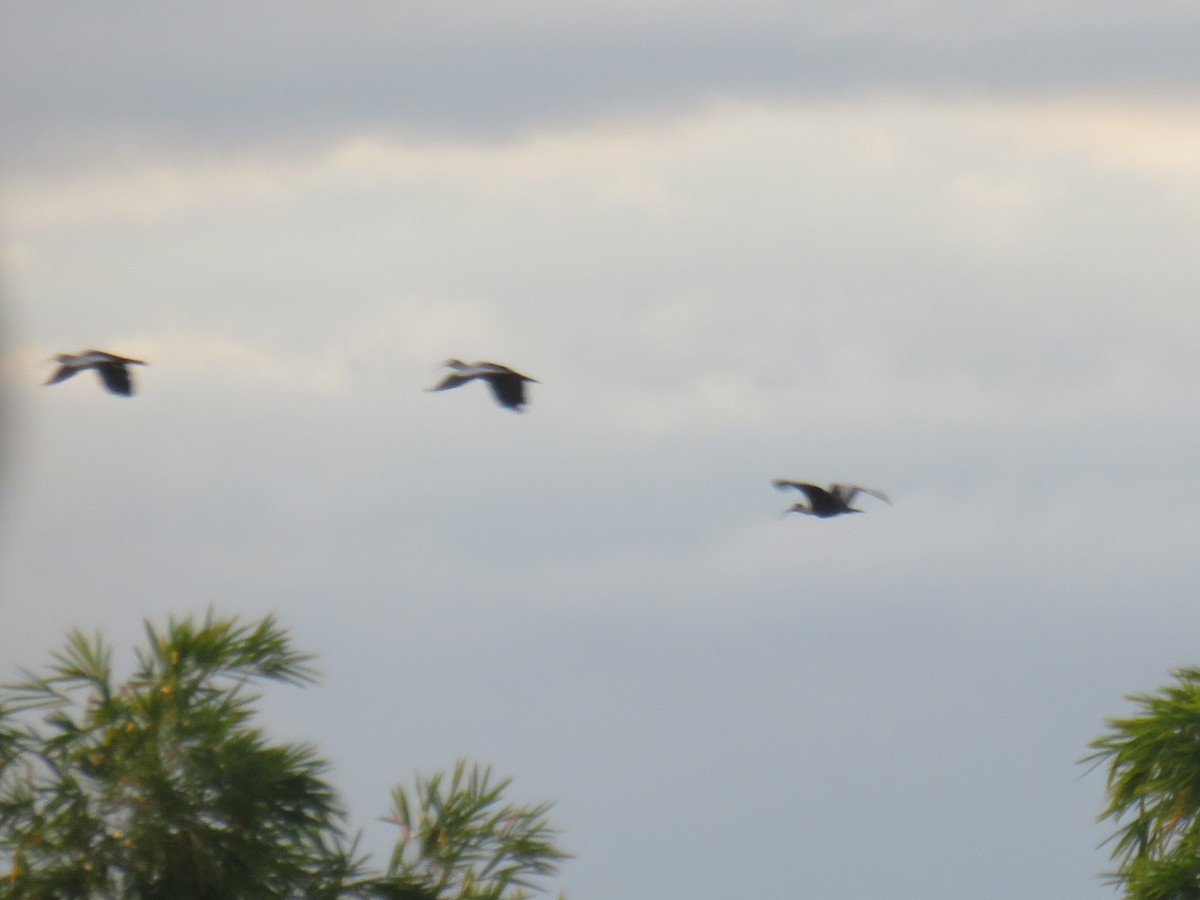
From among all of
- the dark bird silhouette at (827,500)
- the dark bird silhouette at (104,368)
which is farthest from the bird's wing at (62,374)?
the dark bird silhouette at (827,500)

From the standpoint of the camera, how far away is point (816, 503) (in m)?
22.4

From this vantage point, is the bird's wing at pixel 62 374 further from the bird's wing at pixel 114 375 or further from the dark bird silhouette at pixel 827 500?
the dark bird silhouette at pixel 827 500

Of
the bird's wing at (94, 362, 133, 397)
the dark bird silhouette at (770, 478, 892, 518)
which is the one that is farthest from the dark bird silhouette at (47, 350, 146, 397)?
the dark bird silhouette at (770, 478, 892, 518)

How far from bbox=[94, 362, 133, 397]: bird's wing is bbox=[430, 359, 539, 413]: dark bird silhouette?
2.82 meters

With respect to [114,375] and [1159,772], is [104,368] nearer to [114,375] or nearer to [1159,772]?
[114,375]

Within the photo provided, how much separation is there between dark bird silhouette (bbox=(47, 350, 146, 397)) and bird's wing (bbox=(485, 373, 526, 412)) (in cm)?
302

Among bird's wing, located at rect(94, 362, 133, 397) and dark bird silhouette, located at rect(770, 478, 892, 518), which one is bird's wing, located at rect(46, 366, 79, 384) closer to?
bird's wing, located at rect(94, 362, 133, 397)

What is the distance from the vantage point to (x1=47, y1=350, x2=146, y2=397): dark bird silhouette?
22109 mm

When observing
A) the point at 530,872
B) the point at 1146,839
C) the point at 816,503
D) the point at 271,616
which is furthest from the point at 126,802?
the point at 1146,839

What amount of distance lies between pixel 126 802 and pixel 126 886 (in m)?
0.63

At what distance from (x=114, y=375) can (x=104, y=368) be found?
0.34 ft

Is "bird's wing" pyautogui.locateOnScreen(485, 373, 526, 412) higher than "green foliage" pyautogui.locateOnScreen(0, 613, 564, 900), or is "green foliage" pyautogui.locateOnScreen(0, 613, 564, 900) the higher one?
"bird's wing" pyautogui.locateOnScreen(485, 373, 526, 412)

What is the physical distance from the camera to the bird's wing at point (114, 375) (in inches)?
875

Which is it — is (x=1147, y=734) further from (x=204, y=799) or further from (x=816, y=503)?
(x=204, y=799)
